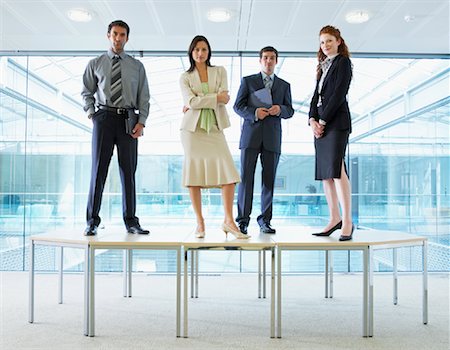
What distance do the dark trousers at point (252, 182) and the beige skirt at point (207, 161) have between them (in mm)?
396

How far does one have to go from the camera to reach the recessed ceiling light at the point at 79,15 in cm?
414

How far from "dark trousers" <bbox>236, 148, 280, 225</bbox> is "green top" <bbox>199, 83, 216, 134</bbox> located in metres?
0.51

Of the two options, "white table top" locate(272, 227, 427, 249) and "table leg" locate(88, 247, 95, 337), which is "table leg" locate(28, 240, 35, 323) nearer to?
"table leg" locate(88, 247, 95, 337)

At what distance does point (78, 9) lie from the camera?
162 inches

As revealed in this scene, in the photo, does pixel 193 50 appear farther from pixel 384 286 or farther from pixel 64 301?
pixel 384 286

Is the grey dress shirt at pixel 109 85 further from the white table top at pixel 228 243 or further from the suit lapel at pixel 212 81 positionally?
the white table top at pixel 228 243

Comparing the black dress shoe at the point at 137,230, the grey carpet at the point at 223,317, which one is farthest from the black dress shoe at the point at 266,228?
the black dress shoe at the point at 137,230

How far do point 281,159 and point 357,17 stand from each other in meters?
1.91

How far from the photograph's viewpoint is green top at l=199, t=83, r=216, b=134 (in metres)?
3.27

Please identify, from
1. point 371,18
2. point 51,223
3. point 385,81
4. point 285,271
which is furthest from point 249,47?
point 51,223

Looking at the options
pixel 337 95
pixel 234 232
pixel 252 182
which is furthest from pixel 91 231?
pixel 337 95

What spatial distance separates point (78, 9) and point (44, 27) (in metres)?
0.62

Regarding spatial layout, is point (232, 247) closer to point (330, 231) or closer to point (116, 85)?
point (330, 231)

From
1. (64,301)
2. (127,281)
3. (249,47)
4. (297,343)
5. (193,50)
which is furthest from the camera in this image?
(249,47)
